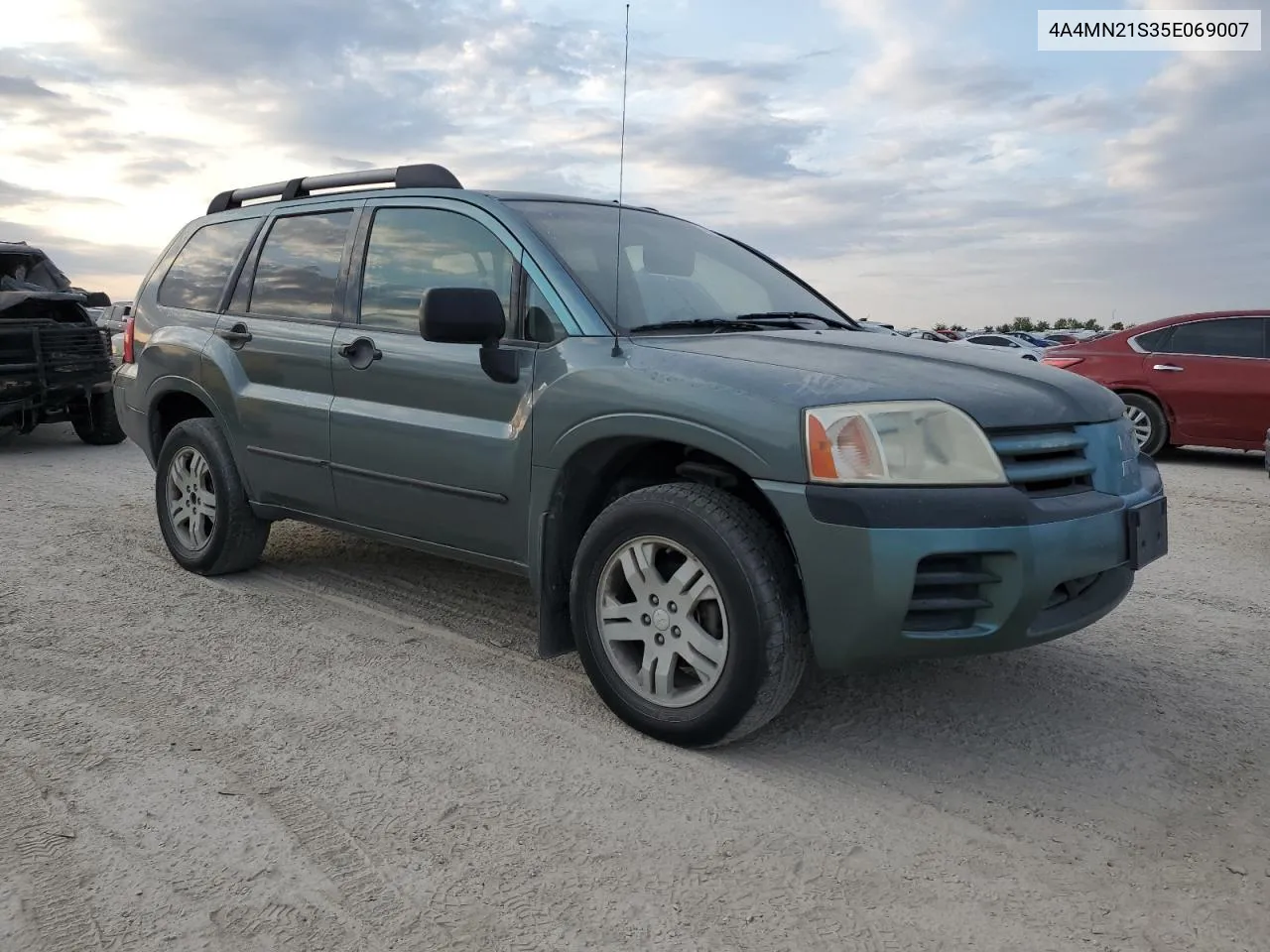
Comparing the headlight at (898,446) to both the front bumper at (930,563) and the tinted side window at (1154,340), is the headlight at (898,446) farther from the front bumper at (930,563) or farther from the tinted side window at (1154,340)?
the tinted side window at (1154,340)

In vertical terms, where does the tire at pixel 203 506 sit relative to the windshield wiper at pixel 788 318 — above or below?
below

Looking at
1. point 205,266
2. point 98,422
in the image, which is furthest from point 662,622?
point 98,422

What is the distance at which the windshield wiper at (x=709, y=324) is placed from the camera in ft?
11.8

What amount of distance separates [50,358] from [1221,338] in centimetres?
1066

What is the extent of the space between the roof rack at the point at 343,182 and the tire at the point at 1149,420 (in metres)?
8.05

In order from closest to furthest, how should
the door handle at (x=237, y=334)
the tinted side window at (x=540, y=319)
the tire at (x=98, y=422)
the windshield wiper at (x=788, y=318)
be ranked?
the tinted side window at (x=540, y=319)
the windshield wiper at (x=788, y=318)
the door handle at (x=237, y=334)
the tire at (x=98, y=422)

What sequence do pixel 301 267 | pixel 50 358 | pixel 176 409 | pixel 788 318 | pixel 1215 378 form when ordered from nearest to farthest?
pixel 788 318 < pixel 301 267 < pixel 176 409 < pixel 50 358 < pixel 1215 378

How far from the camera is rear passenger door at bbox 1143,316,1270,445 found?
9.66 meters

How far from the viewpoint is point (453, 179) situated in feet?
14.0

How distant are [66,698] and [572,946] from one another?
87.6 inches

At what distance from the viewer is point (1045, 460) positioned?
3.05 metres

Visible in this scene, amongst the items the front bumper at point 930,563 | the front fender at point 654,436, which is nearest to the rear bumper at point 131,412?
the front fender at point 654,436

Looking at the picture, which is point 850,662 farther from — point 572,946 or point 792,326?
point 792,326

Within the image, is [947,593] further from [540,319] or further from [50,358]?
[50,358]
